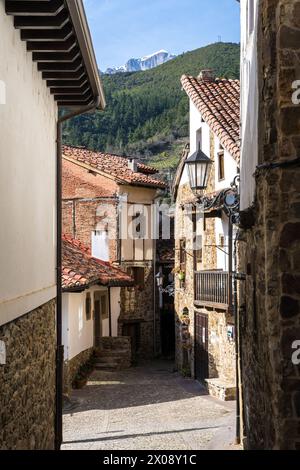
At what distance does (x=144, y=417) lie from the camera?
594 inches

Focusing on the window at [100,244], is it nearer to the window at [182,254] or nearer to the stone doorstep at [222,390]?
the window at [182,254]

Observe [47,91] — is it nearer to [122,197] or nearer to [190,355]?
[190,355]

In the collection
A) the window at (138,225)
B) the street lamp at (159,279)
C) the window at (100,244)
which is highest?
the window at (138,225)

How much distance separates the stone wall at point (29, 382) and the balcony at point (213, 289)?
321 inches

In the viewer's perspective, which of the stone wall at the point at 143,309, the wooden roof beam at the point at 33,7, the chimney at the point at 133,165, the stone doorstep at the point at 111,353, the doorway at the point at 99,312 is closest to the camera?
the wooden roof beam at the point at 33,7

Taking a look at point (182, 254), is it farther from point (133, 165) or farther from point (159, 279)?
point (133, 165)

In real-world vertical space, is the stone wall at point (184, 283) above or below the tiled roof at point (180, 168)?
below

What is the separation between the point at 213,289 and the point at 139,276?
11.0m

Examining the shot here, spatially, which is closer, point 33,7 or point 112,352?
point 33,7

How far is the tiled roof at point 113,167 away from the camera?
28.9 metres

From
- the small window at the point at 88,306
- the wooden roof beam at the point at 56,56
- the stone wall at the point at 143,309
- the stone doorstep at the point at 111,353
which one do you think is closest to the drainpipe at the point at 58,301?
the wooden roof beam at the point at 56,56

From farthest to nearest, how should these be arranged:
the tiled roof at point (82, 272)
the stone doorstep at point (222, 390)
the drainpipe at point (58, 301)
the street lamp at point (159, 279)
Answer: the street lamp at point (159, 279)
the tiled roof at point (82, 272)
the stone doorstep at point (222, 390)
the drainpipe at point (58, 301)

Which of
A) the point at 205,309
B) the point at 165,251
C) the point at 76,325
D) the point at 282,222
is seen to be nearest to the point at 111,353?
the point at 76,325

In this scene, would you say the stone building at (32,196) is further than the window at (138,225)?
No
